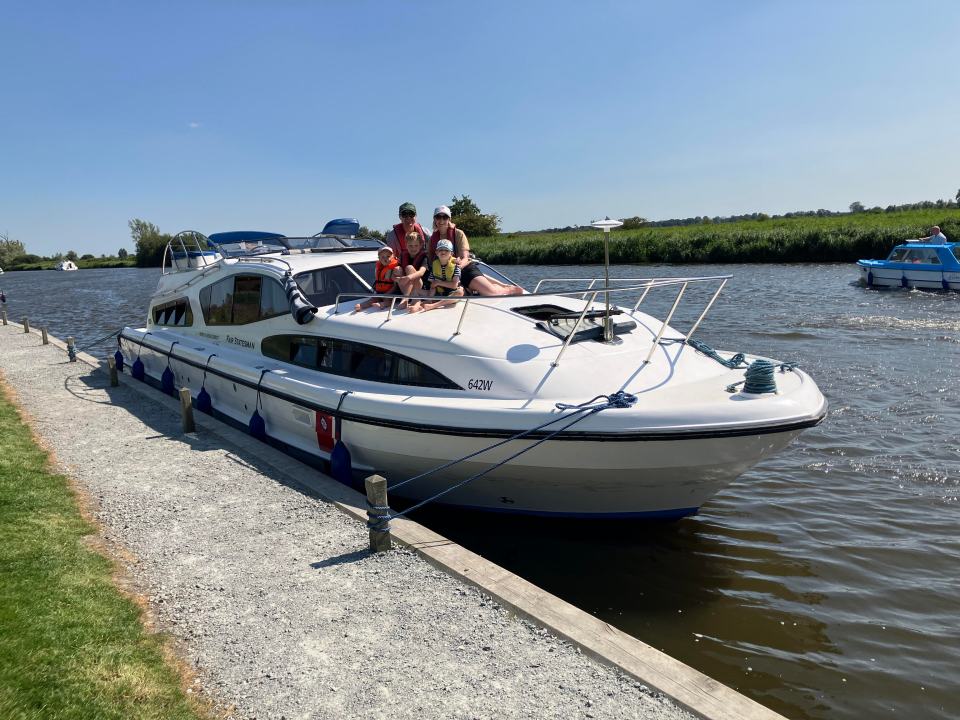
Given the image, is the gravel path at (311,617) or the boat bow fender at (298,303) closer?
the gravel path at (311,617)

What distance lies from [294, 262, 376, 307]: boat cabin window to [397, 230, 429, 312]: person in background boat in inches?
25.7

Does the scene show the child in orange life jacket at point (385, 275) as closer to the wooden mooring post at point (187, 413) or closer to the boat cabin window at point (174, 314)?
the wooden mooring post at point (187, 413)

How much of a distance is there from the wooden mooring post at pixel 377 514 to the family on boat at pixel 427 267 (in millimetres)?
2507

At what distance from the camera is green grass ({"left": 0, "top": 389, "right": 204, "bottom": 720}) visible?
3.28m

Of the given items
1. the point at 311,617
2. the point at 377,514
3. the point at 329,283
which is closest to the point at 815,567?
the point at 377,514

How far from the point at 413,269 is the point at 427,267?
249 mm

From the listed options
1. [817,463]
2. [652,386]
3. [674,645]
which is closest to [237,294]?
[652,386]

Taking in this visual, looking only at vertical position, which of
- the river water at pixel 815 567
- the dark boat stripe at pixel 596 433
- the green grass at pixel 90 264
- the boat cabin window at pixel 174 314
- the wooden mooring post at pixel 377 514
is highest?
the green grass at pixel 90 264

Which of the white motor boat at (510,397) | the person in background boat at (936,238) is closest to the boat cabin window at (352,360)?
the white motor boat at (510,397)

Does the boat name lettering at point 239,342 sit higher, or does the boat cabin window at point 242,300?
the boat cabin window at point 242,300

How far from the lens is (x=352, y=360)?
691 centimetres

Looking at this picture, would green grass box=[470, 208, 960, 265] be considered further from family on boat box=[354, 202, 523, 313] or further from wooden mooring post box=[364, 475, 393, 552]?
wooden mooring post box=[364, 475, 393, 552]

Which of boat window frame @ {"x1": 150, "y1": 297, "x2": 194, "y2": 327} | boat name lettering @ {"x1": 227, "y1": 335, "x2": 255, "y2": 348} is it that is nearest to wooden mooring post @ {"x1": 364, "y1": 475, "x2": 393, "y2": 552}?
boat name lettering @ {"x1": 227, "y1": 335, "x2": 255, "y2": 348}

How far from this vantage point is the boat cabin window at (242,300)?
809 centimetres
